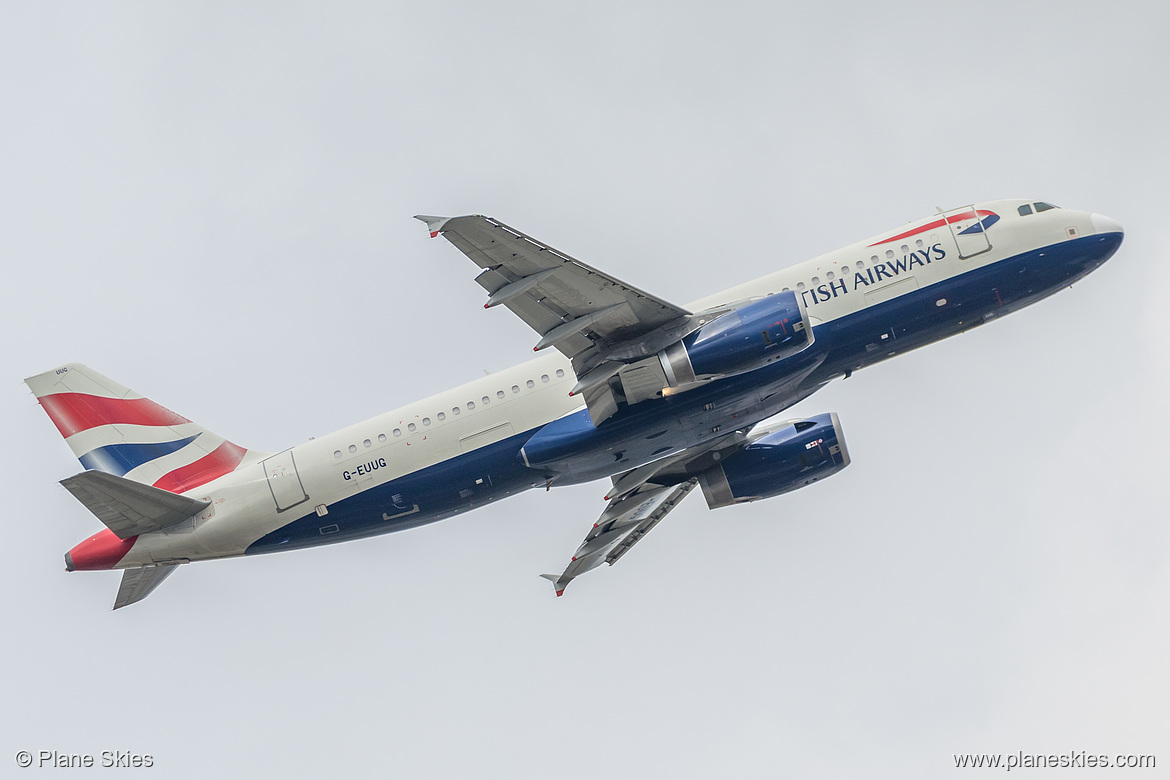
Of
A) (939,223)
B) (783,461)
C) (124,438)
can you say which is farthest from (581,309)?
(124,438)

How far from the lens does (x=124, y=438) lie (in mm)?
39938

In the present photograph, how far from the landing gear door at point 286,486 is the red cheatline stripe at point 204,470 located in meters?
2.44

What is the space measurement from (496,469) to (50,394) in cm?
1705

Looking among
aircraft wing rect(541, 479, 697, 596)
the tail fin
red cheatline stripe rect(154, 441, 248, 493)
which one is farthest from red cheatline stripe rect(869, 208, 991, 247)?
the tail fin

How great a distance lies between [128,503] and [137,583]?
4.23m

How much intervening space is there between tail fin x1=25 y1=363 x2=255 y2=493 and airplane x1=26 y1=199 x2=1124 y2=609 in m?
0.05

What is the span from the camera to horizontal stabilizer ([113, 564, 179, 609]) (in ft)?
126

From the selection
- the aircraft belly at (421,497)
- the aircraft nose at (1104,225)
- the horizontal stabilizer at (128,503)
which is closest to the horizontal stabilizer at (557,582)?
the aircraft belly at (421,497)

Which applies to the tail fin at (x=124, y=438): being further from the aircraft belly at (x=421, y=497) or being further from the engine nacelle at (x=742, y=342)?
the engine nacelle at (x=742, y=342)

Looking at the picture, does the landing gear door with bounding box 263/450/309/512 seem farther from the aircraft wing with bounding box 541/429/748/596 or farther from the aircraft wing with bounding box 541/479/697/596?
the aircraft wing with bounding box 541/479/697/596

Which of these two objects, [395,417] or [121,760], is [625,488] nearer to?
[395,417]

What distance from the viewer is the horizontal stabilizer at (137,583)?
3844cm

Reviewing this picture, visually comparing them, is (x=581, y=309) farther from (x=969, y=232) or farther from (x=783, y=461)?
(x=969, y=232)

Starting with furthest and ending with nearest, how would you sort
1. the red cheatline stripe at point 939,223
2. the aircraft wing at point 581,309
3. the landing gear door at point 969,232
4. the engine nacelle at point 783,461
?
the engine nacelle at point 783,461
the red cheatline stripe at point 939,223
the landing gear door at point 969,232
the aircraft wing at point 581,309
